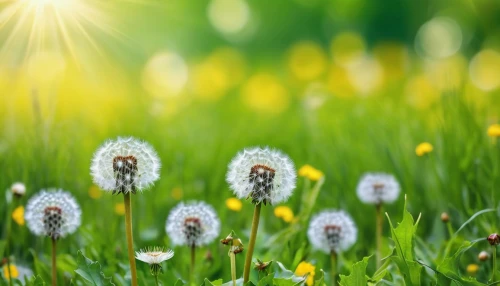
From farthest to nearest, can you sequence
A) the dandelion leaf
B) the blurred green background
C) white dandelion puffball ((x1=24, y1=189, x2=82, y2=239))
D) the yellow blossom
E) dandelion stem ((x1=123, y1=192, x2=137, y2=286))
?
the yellow blossom → the blurred green background → white dandelion puffball ((x1=24, y1=189, x2=82, y2=239)) → the dandelion leaf → dandelion stem ((x1=123, y1=192, x2=137, y2=286))

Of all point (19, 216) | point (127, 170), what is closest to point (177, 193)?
point (19, 216)

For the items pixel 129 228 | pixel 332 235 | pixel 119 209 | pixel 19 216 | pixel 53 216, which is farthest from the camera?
pixel 119 209

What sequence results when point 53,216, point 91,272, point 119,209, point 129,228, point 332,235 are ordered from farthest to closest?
point 119,209, point 332,235, point 53,216, point 91,272, point 129,228

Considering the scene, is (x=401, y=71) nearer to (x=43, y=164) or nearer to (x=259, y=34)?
(x=259, y=34)

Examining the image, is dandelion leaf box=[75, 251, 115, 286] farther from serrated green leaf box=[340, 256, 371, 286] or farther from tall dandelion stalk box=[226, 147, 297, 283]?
serrated green leaf box=[340, 256, 371, 286]

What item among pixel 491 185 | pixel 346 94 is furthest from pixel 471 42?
pixel 491 185

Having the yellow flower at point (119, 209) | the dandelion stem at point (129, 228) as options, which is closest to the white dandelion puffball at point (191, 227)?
the dandelion stem at point (129, 228)

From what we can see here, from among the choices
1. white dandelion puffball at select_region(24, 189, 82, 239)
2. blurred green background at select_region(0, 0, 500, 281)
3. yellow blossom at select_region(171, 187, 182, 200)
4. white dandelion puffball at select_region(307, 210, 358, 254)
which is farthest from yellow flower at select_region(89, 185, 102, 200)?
white dandelion puffball at select_region(307, 210, 358, 254)

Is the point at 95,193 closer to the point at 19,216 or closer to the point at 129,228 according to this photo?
the point at 19,216
